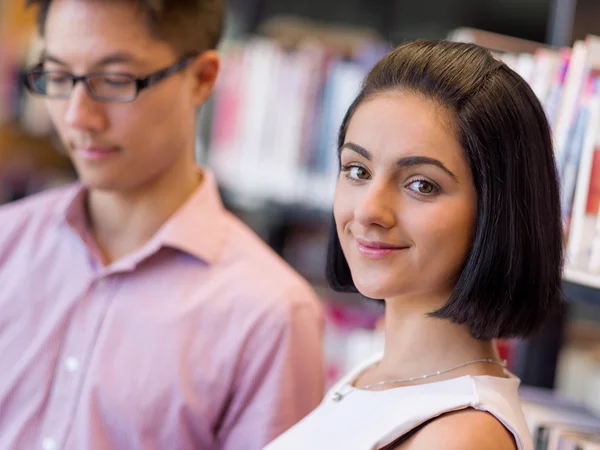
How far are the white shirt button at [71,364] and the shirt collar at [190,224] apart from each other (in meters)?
0.21

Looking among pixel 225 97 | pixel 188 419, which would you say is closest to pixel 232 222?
pixel 188 419

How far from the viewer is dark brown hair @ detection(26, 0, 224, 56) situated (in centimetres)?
149

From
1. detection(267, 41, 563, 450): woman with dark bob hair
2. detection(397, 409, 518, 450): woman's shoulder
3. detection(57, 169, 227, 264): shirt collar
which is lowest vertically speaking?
detection(57, 169, 227, 264): shirt collar

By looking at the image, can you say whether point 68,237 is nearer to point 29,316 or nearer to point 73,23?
point 29,316

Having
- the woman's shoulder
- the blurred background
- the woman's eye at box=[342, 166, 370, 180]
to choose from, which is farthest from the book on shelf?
the woman's shoulder

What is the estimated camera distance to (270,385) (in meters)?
1.42

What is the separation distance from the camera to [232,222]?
164 cm

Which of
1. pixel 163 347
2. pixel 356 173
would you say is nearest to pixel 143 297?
pixel 163 347

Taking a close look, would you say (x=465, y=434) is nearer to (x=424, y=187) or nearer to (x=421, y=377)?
(x=421, y=377)

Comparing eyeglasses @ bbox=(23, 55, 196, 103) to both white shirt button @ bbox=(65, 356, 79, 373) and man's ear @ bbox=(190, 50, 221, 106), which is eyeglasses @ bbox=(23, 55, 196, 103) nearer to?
man's ear @ bbox=(190, 50, 221, 106)

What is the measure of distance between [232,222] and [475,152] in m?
0.80

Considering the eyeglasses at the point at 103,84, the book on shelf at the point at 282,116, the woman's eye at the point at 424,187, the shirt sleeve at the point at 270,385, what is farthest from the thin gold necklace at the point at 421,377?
the book on shelf at the point at 282,116

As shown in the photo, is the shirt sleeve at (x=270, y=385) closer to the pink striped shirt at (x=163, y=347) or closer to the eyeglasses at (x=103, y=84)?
the pink striped shirt at (x=163, y=347)

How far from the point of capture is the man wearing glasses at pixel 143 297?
55.7 inches
